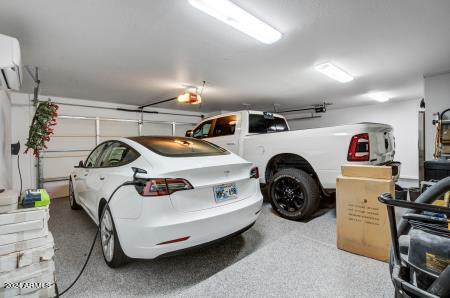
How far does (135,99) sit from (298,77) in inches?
182

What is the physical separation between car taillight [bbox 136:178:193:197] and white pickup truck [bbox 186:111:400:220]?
2028 millimetres

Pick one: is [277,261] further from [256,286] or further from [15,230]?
[15,230]

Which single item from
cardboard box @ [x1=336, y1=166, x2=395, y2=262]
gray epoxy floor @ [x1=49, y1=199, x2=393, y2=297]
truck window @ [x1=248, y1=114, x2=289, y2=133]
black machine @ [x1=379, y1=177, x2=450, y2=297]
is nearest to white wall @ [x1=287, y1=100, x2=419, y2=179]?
truck window @ [x1=248, y1=114, x2=289, y2=133]

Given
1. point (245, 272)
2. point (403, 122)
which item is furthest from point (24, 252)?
point (403, 122)

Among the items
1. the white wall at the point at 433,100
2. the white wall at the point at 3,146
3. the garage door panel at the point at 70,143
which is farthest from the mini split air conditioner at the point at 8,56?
the white wall at the point at 433,100

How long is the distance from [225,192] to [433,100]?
5109 millimetres

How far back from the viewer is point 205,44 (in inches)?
115

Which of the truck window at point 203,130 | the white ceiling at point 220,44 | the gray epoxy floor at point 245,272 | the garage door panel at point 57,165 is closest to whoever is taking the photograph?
the gray epoxy floor at point 245,272

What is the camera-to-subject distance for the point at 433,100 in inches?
175

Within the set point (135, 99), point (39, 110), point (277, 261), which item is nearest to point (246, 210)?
point (277, 261)

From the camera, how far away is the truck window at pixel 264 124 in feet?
13.9

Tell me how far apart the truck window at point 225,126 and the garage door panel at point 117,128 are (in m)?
3.94

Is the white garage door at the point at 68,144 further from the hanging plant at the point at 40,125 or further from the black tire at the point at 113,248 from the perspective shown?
the black tire at the point at 113,248

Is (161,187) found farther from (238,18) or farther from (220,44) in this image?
(220,44)
